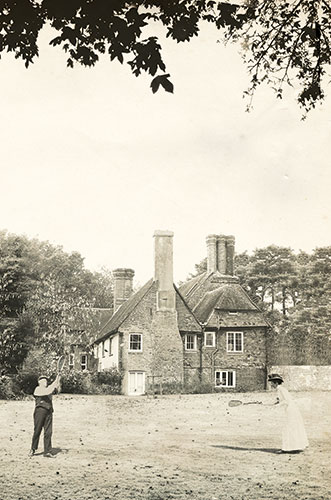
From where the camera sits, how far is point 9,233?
7137mm

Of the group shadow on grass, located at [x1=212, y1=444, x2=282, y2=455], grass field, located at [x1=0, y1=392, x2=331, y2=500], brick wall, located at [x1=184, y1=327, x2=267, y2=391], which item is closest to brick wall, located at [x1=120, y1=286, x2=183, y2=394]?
brick wall, located at [x1=184, y1=327, x2=267, y2=391]

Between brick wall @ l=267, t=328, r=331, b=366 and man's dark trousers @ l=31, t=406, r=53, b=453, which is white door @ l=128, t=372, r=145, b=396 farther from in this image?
man's dark trousers @ l=31, t=406, r=53, b=453

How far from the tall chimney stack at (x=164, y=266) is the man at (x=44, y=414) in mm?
1857

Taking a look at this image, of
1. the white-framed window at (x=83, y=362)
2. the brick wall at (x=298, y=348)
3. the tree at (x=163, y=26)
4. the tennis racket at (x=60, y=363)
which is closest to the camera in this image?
the tree at (x=163, y=26)

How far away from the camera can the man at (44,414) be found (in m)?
6.65

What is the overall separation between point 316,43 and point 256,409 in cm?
440

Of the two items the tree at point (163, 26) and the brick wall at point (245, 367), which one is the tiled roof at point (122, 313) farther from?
the tree at point (163, 26)

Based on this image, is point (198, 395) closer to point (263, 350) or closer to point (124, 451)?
point (263, 350)

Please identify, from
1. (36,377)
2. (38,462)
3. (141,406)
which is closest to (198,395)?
(141,406)

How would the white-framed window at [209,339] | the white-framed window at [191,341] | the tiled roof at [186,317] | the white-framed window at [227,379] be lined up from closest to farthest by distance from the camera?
the white-framed window at [227,379], the white-framed window at [191,341], the tiled roof at [186,317], the white-framed window at [209,339]

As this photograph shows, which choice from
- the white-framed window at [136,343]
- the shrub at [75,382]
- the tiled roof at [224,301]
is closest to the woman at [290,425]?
the shrub at [75,382]

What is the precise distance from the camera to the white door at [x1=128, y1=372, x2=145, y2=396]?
32.9 ft

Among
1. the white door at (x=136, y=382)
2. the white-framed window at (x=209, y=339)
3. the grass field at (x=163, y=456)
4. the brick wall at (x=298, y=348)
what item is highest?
the white-framed window at (x=209, y=339)

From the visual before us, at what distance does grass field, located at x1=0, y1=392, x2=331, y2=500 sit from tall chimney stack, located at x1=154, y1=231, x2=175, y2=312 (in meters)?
1.92
